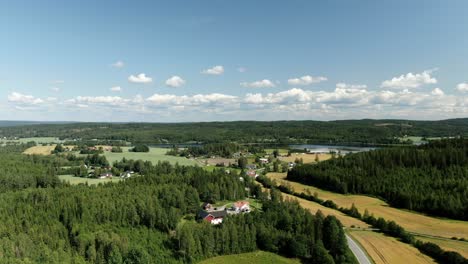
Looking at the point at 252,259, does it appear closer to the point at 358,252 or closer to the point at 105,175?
the point at 358,252

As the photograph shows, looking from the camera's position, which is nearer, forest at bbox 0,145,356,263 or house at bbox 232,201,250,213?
forest at bbox 0,145,356,263

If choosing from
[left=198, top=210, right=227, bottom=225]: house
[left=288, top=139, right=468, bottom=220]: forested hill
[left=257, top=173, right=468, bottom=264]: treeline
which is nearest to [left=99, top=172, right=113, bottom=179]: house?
[left=288, top=139, right=468, bottom=220]: forested hill

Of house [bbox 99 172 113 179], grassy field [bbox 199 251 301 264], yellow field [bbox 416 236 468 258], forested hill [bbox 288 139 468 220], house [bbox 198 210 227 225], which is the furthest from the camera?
house [bbox 99 172 113 179]

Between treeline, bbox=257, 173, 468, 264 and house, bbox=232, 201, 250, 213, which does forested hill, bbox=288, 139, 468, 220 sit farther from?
house, bbox=232, 201, 250, 213

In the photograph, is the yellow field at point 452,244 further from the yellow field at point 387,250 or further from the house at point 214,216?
the house at point 214,216

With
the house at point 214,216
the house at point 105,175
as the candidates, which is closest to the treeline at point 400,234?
the house at point 214,216

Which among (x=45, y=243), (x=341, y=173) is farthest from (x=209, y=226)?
(x=341, y=173)

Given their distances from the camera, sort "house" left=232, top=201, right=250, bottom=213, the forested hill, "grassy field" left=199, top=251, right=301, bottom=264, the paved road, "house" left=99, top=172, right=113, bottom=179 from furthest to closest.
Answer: "house" left=99, top=172, right=113, bottom=179, the forested hill, "house" left=232, top=201, right=250, bottom=213, "grassy field" left=199, top=251, right=301, bottom=264, the paved road
